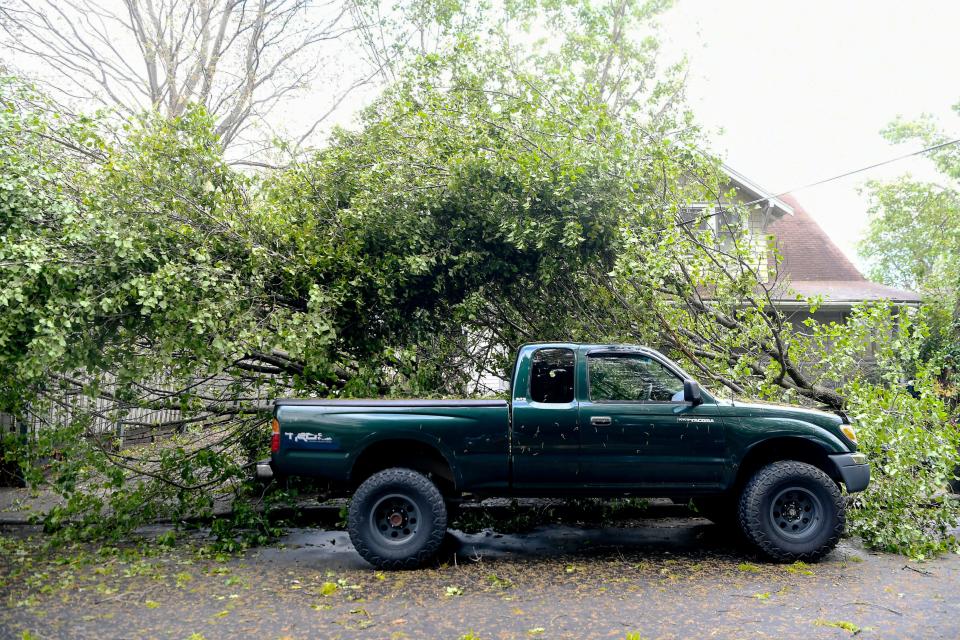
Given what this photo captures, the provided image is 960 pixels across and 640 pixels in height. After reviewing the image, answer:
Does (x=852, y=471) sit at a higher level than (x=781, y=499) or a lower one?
higher

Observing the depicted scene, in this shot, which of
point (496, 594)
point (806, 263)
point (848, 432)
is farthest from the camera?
point (806, 263)

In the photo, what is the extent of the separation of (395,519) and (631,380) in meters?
2.45

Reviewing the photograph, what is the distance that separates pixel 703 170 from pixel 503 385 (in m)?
3.79

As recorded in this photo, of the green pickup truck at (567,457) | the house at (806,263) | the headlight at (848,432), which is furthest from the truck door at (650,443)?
the house at (806,263)

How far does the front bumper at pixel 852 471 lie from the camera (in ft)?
20.9

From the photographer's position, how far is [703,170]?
8.39 metres

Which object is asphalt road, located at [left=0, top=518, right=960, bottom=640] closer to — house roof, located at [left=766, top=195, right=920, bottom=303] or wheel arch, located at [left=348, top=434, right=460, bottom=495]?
wheel arch, located at [left=348, top=434, right=460, bottom=495]

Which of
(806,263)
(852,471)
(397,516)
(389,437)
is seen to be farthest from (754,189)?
(397,516)

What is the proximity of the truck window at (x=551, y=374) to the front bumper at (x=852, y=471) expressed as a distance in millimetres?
2434

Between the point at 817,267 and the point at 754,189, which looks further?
the point at 817,267

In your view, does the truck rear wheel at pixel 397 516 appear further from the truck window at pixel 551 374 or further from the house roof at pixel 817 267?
the house roof at pixel 817 267

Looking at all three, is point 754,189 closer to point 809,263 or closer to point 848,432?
point 809,263

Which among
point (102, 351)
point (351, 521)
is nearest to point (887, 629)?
point (351, 521)

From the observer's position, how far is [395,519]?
6344 mm
